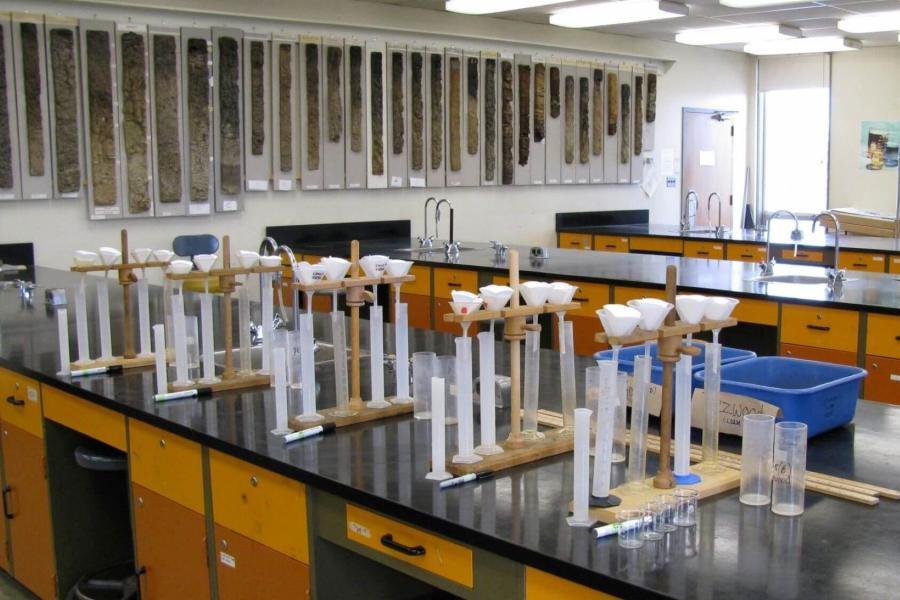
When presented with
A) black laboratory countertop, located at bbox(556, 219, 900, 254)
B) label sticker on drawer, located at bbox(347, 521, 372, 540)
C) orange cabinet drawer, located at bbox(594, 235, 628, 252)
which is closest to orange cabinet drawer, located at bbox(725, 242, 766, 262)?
black laboratory countertop, located at bbox(556, 219, 900, 254)

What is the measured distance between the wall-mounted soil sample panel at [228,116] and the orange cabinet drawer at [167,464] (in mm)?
4113

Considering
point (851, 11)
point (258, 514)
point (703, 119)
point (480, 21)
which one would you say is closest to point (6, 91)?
point (480, 21)

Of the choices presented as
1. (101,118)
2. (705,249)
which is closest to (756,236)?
(705,249)

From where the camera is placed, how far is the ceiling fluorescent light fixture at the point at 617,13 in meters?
6.87

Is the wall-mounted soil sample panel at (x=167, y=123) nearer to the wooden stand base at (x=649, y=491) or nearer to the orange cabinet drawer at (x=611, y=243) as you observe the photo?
the orange cabinet drawer at (x=611, y=243)

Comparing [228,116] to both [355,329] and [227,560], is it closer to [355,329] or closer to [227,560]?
[355,329]

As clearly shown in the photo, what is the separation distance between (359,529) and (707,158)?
9.01 meters

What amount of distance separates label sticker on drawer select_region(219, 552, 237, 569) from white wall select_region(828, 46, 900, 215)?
29.8 feet

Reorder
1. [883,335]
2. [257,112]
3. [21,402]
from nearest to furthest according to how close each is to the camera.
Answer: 1. [21,402]
2. [883,335]
3. [257,112]

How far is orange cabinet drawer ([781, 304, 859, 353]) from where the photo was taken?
4.12 meters

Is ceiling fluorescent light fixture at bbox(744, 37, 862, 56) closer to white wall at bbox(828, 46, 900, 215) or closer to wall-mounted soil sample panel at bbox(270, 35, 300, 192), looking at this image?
white wall at bbox(828, 46, 900, 215)

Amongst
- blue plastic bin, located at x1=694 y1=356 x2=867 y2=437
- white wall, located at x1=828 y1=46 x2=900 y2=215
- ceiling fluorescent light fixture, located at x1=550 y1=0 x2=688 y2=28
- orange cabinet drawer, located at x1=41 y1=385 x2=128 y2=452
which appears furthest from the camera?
white wall, located at x1=828 y1=46 x2=900 y2=215

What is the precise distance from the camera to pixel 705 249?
25.8 feet

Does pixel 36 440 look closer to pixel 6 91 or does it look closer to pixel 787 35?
pixel 6 91
